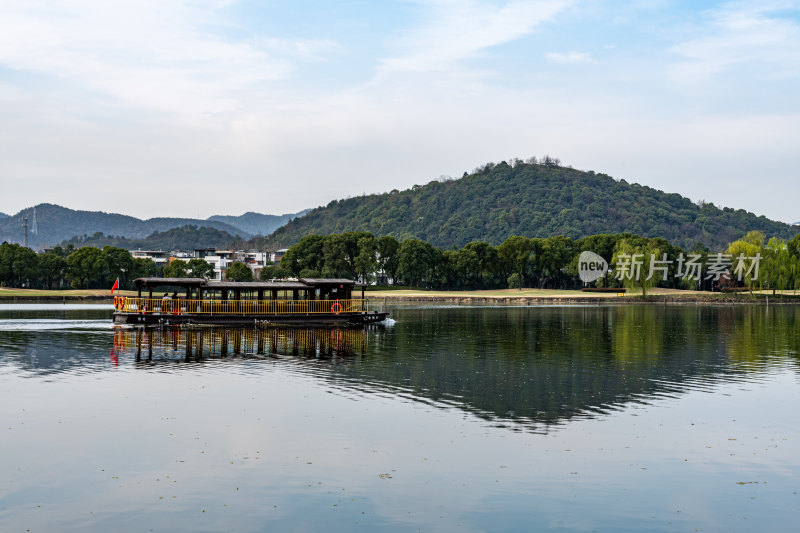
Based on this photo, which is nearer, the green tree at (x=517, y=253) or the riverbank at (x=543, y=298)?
the riverbank at (x=543, y=298)

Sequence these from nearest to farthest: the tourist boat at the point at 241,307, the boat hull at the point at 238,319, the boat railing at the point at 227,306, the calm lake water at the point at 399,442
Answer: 1. the calm lake water at the point at 399,442
2. the boat hull at the point at 238,319
3. the tourist boat at the point at 241,307
4. the boat railing at the point at 227,306

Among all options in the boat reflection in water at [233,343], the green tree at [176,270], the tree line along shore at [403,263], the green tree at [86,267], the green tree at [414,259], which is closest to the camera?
the boat reflection in water at [233,343]

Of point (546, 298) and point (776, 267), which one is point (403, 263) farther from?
point (776, 267)

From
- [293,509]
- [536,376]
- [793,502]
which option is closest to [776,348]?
[536,376]

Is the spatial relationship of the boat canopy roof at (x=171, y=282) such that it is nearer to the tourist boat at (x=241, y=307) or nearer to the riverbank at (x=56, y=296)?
the tourist boat at (x=241, y=307)

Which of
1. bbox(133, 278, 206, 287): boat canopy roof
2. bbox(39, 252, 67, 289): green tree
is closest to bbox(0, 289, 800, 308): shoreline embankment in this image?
bbox(39, 252, 67, 289): green tree

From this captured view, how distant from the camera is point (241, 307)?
8056cm

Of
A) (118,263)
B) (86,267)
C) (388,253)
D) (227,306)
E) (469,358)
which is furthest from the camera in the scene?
(388,253)

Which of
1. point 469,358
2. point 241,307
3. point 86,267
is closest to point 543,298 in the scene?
point 241,307

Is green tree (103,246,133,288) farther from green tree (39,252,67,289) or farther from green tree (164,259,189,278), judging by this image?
green tree (39,252,67,289)

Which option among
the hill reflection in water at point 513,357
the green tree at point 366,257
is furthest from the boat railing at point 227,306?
the green tree at point 366,257

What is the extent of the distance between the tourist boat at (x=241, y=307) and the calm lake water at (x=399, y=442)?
2571 cm

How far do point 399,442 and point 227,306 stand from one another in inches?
2336

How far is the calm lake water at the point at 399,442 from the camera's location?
722 inches
